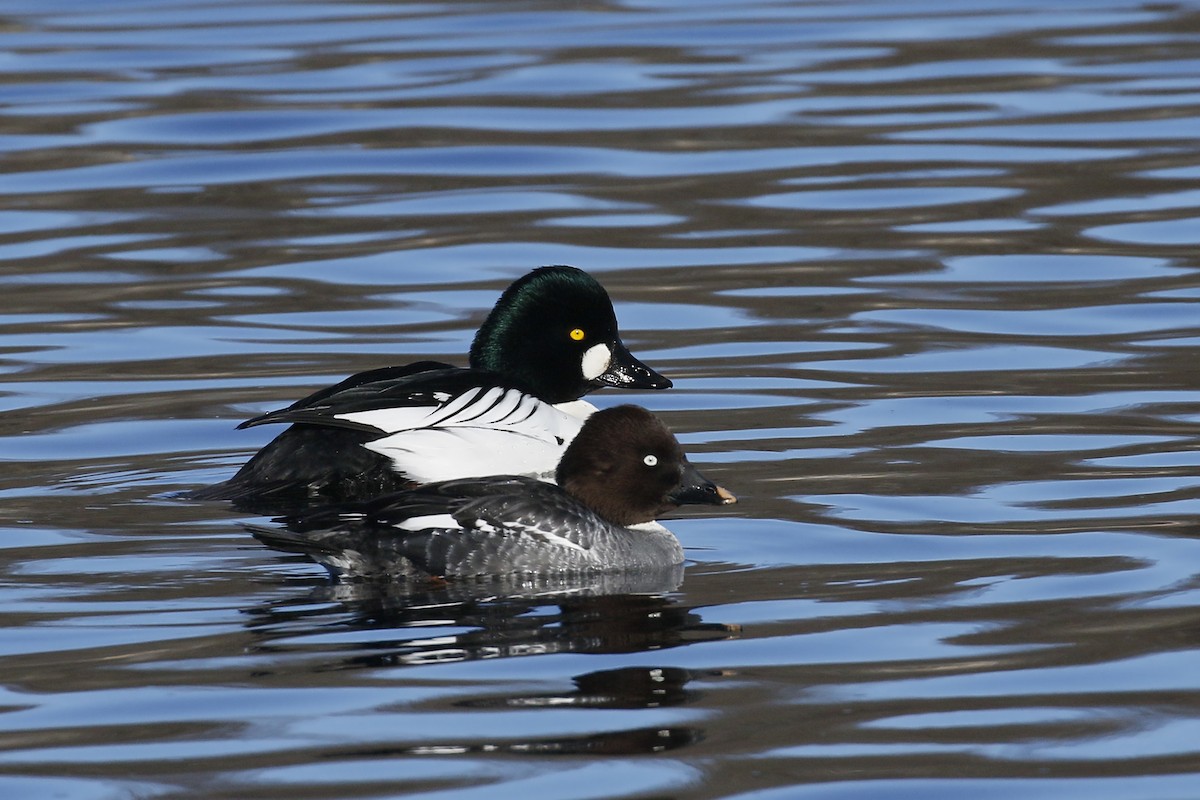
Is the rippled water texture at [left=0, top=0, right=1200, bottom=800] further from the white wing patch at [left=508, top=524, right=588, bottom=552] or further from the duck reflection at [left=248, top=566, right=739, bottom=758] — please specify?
the white wing patch at [left=508, top=524, right=588, bottom=552]

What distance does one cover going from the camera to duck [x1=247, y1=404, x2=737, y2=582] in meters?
6.88

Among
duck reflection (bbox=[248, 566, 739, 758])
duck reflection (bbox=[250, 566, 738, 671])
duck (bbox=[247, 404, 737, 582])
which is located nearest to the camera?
duck reflection (bbox=[248, 566, 739, 758])

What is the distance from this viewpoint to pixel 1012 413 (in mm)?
9305

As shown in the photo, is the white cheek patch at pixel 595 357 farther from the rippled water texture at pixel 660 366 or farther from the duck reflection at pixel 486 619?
the duck reflection at pixel 486 619

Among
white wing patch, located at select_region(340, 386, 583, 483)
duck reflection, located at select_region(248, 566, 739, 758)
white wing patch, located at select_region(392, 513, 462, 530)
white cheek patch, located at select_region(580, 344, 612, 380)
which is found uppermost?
white cheek patch, located at select_region(580, 344, 612, 380)

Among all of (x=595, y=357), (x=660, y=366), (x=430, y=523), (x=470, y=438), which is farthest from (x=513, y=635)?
(x=660, y=366)

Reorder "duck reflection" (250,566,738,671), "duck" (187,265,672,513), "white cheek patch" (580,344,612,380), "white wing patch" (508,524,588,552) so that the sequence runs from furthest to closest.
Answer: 1. "white cheek patch" (580,344,612,380)
2. "duck" (187,265,672,513)
3. "white wing patch" (508,524,588,552)
4. "duck reflection" (250,566,738,671)

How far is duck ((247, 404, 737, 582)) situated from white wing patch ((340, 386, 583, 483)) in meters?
0.51

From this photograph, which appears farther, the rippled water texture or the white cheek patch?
the white cheek patch

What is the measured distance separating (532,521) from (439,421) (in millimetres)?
1078

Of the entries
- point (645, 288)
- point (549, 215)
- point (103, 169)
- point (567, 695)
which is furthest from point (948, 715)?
point (103, 169)

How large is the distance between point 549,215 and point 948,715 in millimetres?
8923

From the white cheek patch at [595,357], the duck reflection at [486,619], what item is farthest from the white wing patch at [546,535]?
the white cheek patch at [595,357]

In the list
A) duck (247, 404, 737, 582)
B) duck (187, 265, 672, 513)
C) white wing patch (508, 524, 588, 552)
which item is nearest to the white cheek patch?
duck (187, 265, 672, 513)
